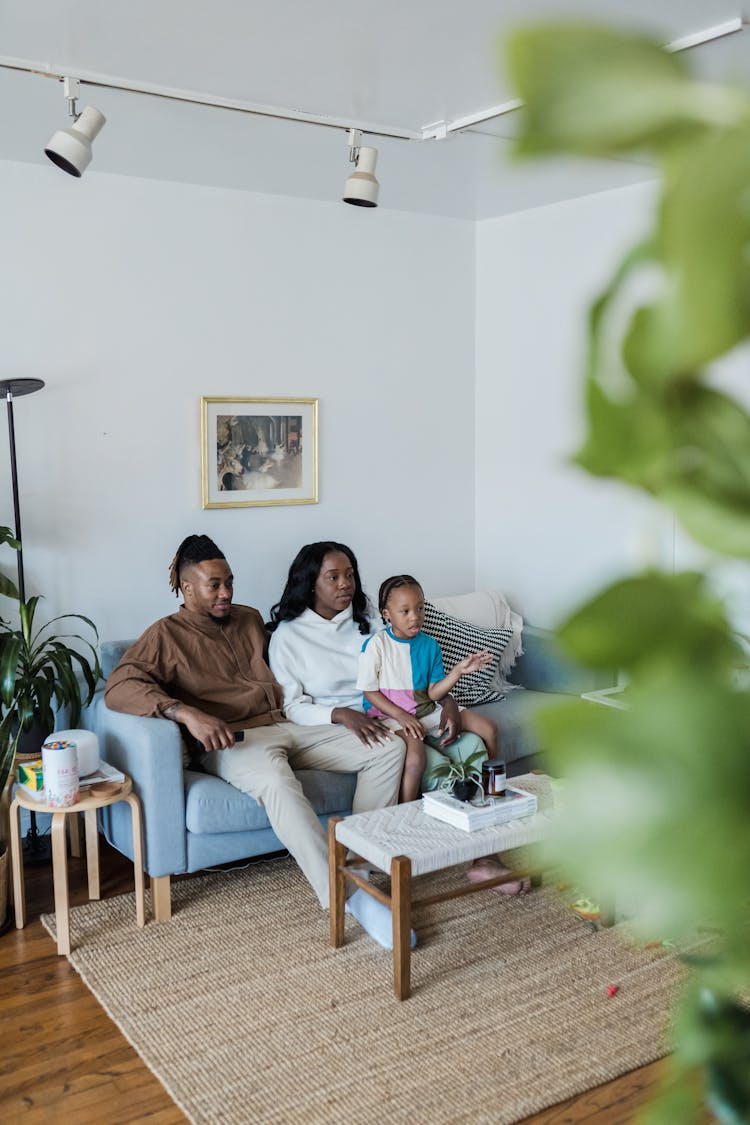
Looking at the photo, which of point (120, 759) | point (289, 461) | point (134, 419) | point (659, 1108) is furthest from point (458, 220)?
point (659, 1108)

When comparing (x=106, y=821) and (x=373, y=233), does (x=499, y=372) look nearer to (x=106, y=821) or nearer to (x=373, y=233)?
(x=373, y=233)

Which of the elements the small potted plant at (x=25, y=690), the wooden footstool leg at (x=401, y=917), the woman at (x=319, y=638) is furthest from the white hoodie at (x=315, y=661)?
the wooden footstool leg at (x=401, y=917)

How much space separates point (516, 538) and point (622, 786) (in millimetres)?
4957

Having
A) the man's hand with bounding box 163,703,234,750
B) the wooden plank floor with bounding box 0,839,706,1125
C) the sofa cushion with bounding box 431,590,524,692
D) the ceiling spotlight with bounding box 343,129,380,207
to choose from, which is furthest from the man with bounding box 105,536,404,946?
the ceiling spotlight with bounding box 343,129,380,207

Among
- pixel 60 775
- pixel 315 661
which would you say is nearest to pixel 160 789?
pixel 60 775

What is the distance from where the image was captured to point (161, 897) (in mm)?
3363

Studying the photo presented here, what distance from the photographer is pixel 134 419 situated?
167 inches

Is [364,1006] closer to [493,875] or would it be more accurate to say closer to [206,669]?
[493,875]

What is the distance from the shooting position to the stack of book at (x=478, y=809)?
10.2 ft

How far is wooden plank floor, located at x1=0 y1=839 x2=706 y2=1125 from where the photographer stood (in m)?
2.41

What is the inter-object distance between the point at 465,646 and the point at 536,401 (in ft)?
4.12

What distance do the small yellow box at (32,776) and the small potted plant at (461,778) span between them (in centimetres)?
126

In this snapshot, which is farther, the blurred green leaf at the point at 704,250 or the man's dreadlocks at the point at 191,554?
the man's dreadlocks at the point at 191,554

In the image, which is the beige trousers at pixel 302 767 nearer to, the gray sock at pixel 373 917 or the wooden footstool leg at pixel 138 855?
the gray sock at pixel 373 917
